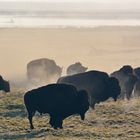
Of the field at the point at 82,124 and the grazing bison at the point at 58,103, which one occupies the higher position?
the grazing bison at the point at 58,103

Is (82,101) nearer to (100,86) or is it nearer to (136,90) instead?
(100,86)

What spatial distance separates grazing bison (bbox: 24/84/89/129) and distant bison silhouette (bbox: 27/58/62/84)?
2022cm

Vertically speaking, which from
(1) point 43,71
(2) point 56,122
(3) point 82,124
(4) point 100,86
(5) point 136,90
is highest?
(1) point 43,71

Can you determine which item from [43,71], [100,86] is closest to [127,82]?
[100,86]

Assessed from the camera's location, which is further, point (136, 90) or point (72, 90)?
point (136, 90)

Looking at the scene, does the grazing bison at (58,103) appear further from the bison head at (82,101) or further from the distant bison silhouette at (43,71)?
the distant bison silhouette at (43,71)

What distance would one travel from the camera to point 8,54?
76.1 metres

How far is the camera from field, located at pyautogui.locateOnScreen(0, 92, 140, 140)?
2595cm

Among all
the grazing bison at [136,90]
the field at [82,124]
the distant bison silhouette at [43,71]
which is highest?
the distant bison silhouette at [43,71]

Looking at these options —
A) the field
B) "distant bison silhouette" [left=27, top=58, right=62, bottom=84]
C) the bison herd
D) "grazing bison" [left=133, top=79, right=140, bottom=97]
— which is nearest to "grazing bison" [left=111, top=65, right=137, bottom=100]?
the bison herd

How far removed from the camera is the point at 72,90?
27.6 m

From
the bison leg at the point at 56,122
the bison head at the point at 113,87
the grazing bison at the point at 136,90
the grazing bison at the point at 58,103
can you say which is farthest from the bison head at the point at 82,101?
the grazing bison at the point at 136,90

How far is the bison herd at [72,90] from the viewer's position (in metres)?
27.4

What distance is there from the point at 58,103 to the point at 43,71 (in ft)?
71.9
